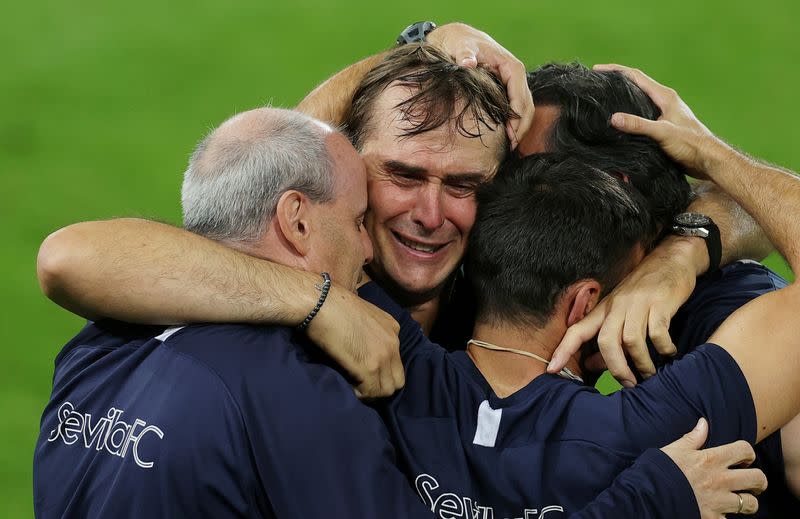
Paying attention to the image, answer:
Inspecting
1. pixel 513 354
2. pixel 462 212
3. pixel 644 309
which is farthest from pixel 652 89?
pixel 513 354

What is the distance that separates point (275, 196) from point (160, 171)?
4348 millimetres

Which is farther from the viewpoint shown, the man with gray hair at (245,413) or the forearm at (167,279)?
the forearm at (167,279)

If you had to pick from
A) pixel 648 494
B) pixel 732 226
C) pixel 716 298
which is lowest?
pixel 648 494

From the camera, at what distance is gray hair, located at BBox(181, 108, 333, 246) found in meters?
2.91

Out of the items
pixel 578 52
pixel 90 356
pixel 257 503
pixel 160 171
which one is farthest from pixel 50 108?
pixel 257 503

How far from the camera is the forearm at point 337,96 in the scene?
12.6 ft

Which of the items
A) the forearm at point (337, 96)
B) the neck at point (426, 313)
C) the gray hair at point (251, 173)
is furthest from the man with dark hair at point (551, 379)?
the forearm at point (337, 96)

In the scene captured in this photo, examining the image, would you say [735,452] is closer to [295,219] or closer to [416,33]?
[295,219]

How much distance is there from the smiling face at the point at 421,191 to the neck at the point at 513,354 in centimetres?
50

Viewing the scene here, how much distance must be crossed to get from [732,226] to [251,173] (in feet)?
5.00

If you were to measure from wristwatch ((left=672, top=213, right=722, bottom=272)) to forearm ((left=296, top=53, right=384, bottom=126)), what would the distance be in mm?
1071

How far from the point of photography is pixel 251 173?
115 inches

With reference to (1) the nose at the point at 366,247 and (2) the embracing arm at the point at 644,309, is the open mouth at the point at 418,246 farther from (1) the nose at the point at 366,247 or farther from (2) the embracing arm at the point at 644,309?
(2) the embracing arm at the point at 644,309

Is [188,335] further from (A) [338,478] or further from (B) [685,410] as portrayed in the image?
(B) [685,410]
